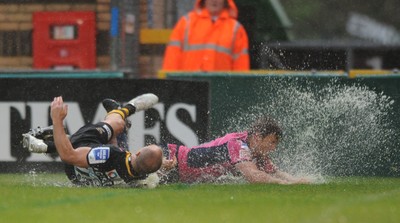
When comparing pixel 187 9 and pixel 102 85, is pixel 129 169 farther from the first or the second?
pixel 187 9

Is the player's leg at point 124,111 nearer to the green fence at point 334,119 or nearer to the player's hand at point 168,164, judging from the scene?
the player's hand at point 168,164

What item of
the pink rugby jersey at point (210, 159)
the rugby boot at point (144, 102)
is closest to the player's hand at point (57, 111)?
the pink rugby jersey at point (210, 159)

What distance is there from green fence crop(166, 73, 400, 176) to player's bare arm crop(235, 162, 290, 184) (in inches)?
68.1

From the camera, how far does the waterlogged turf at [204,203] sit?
9.45 meters

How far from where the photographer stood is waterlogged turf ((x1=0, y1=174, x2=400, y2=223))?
9.45m

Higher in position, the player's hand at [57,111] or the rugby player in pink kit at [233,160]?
the player's hand at [57,111]

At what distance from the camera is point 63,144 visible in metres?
11.8

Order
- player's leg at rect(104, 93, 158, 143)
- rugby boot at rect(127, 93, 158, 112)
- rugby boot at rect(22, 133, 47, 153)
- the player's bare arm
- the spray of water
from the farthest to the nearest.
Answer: the spray of water, rugby boot at rect(127, 93, 158, 112), player's leg at rect(104, 93, 158, 143), the player's bare arm, rugby boot at rect(22, 133, 47, 153)

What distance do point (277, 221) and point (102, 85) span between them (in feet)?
20.5

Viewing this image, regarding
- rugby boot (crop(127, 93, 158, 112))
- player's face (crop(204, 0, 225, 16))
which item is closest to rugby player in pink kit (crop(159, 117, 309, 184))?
rugby boot (crop(127, 93, 158, 112))

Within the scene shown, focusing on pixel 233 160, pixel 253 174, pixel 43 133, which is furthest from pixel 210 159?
pixel 43 133

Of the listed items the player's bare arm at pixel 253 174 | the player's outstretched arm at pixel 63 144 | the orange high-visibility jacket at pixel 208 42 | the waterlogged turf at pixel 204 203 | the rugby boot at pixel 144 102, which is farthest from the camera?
the orange high-visibility jacket at pixel 208 42

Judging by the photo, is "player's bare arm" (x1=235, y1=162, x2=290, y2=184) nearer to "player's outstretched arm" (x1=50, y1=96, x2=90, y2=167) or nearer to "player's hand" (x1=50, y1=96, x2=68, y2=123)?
"player's outstretched arm" (x1=50, y1=96, x2=90, y2=167)

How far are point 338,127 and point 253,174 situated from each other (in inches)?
96.4
